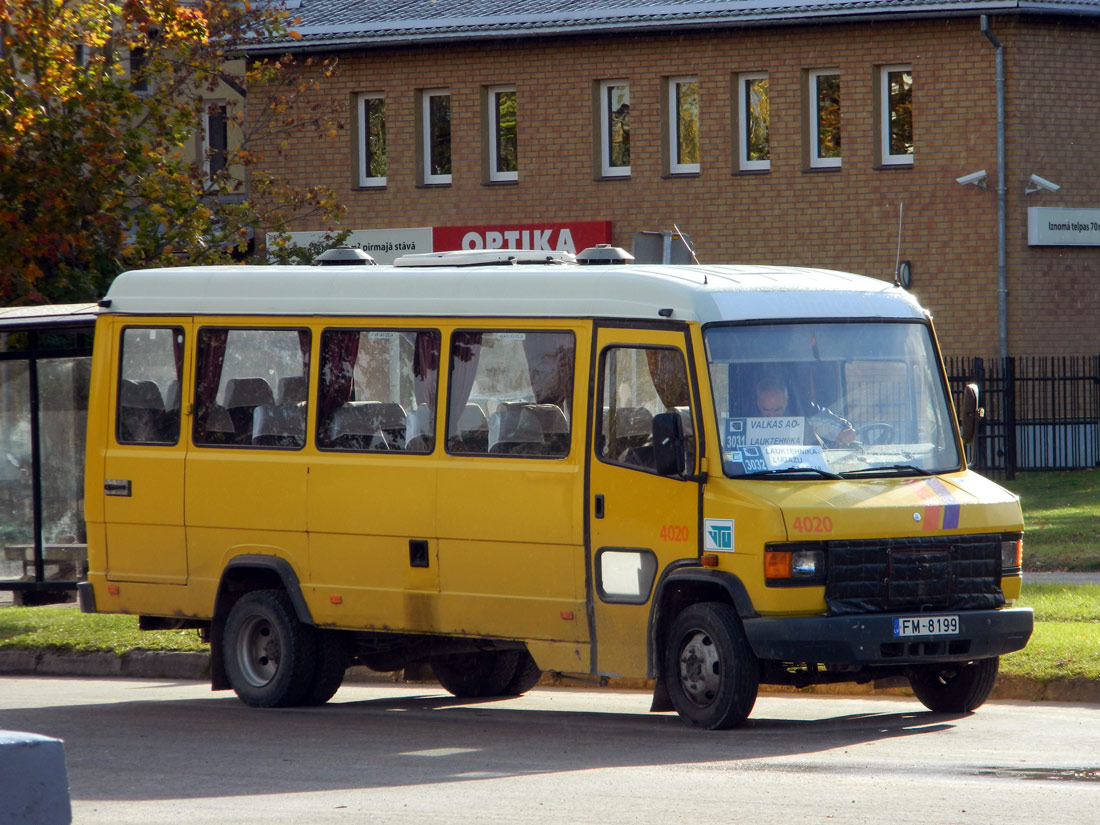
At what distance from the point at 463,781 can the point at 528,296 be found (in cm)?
316

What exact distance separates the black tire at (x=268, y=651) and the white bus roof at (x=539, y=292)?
5.87ft

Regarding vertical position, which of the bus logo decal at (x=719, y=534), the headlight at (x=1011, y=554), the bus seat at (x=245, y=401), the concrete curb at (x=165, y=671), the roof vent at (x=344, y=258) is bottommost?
the concrete curb at (x=165, y=671)

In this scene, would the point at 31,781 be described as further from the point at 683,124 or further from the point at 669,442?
the point at 683,124

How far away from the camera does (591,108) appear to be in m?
34.2

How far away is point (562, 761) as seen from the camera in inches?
377

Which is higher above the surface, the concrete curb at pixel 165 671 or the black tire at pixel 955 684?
the black tire at pixel 955 684

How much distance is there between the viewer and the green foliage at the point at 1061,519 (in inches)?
749

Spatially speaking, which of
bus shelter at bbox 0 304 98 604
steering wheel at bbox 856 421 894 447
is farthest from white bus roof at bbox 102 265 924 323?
bus shelter at bbox 0 304 98 604

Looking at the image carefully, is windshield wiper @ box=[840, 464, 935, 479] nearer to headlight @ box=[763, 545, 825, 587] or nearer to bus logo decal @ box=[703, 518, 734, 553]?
headlight @ box=[763, 545, 825, 587]

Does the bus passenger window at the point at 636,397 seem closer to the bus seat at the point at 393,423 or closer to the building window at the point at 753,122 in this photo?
the bus seat at the point at 393,423

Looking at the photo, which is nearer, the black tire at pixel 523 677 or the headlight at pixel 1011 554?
the headlight at pixel 1011 554

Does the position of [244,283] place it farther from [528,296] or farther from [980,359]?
[980,359]

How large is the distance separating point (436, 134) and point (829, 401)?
26.2 meters

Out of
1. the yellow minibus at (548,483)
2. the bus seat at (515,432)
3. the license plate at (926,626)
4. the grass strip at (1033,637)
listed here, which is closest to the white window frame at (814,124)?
the grass strip at (1033,637)
